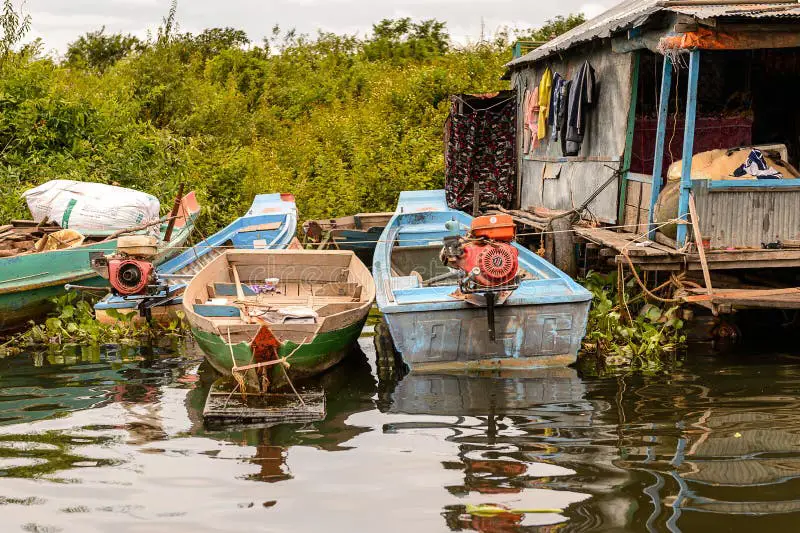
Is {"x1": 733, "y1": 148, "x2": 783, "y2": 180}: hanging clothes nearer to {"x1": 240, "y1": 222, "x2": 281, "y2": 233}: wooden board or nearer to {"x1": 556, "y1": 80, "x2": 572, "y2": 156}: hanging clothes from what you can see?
{"x1": 556, "y1": 80, "x2": 572, "y2": 156}: hanging clothes

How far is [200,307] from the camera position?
9516 mm

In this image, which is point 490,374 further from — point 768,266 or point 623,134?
point 623,134

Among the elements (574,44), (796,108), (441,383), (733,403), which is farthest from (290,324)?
(796,108)

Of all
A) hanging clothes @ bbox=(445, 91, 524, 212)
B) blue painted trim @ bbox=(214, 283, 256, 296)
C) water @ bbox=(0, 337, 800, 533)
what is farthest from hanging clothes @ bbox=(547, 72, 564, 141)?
blue painted trim @ bbox=(214, 283, 256, 296)

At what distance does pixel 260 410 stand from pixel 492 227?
8.74 ft

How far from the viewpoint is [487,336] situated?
8.89 metres

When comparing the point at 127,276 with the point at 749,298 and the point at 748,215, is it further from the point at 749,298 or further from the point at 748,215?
the point at 748,215

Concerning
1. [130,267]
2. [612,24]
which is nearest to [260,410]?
[130,267]

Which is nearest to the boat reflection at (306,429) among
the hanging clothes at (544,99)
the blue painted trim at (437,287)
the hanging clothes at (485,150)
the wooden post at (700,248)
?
the blue painted trim at (437,287)

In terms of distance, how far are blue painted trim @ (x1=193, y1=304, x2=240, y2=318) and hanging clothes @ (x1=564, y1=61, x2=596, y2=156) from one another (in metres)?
5.15

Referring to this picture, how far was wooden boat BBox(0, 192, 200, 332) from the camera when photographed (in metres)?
11.3

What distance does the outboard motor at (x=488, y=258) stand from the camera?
8461 millimetres

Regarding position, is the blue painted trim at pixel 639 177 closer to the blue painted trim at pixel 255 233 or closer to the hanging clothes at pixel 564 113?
the hanging clothes at pixel 564 113

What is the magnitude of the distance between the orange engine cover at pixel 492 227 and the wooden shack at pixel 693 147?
138cm
